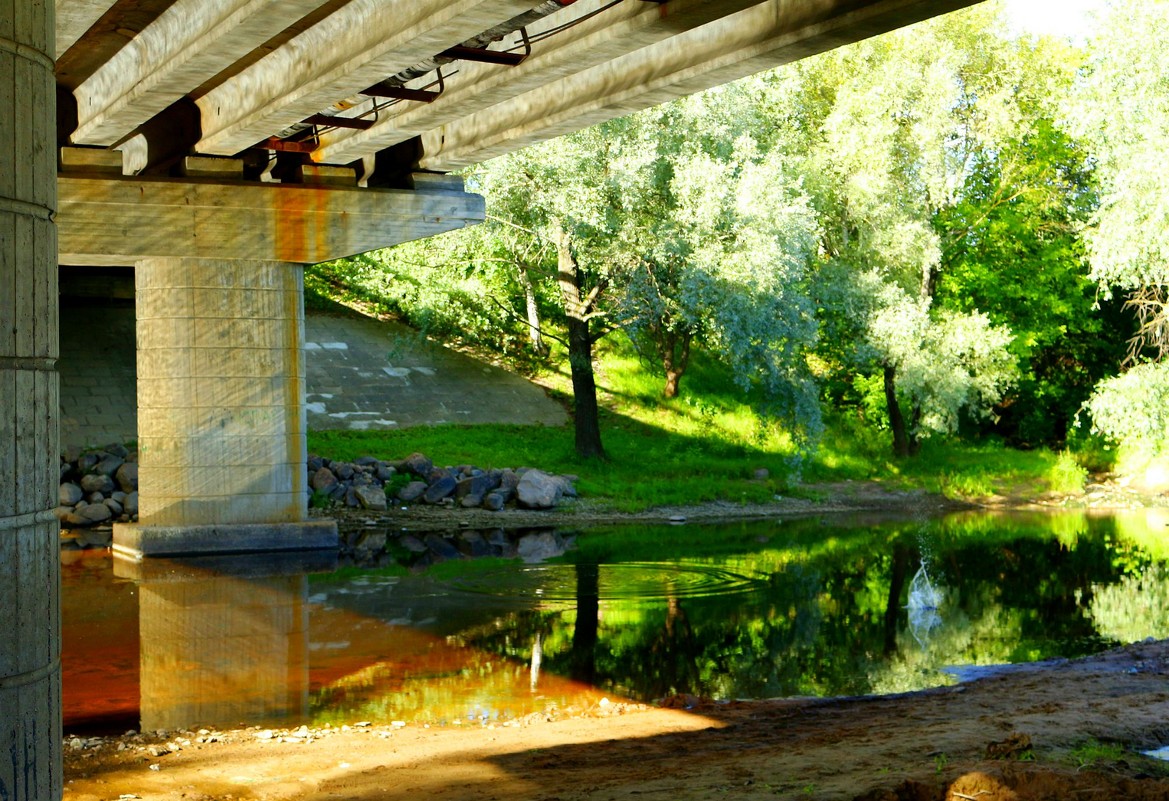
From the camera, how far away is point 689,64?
11.8 meters

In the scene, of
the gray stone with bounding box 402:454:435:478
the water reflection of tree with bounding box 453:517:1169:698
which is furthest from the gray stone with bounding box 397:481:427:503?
the water reflection of tree with bounding box 453:517:1169:698

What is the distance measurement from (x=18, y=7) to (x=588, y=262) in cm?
2008

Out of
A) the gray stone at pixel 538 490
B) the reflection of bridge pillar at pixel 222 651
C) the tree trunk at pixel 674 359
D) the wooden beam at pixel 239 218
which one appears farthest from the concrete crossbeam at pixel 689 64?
the tree trunk at pixel 674 359

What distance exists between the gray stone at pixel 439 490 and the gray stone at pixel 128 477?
5.17 meters

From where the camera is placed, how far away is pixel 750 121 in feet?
82.5

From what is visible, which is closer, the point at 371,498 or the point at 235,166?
the point at 235,166

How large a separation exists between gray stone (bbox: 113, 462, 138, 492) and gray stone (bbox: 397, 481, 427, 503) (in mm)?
4687

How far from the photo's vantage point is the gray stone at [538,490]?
24172mm

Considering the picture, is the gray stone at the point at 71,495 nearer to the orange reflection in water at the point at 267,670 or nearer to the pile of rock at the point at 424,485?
the pile of rock at the point at 424,485

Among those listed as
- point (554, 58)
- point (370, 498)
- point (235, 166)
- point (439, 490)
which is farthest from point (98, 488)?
point (554, 58)

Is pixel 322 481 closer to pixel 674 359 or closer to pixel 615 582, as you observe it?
pixel 615 582

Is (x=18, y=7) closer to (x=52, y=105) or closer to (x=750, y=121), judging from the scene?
(x=52, y=105)

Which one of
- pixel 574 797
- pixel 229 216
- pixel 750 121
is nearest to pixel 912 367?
pixel 750 121

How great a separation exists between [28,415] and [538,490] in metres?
19.8
